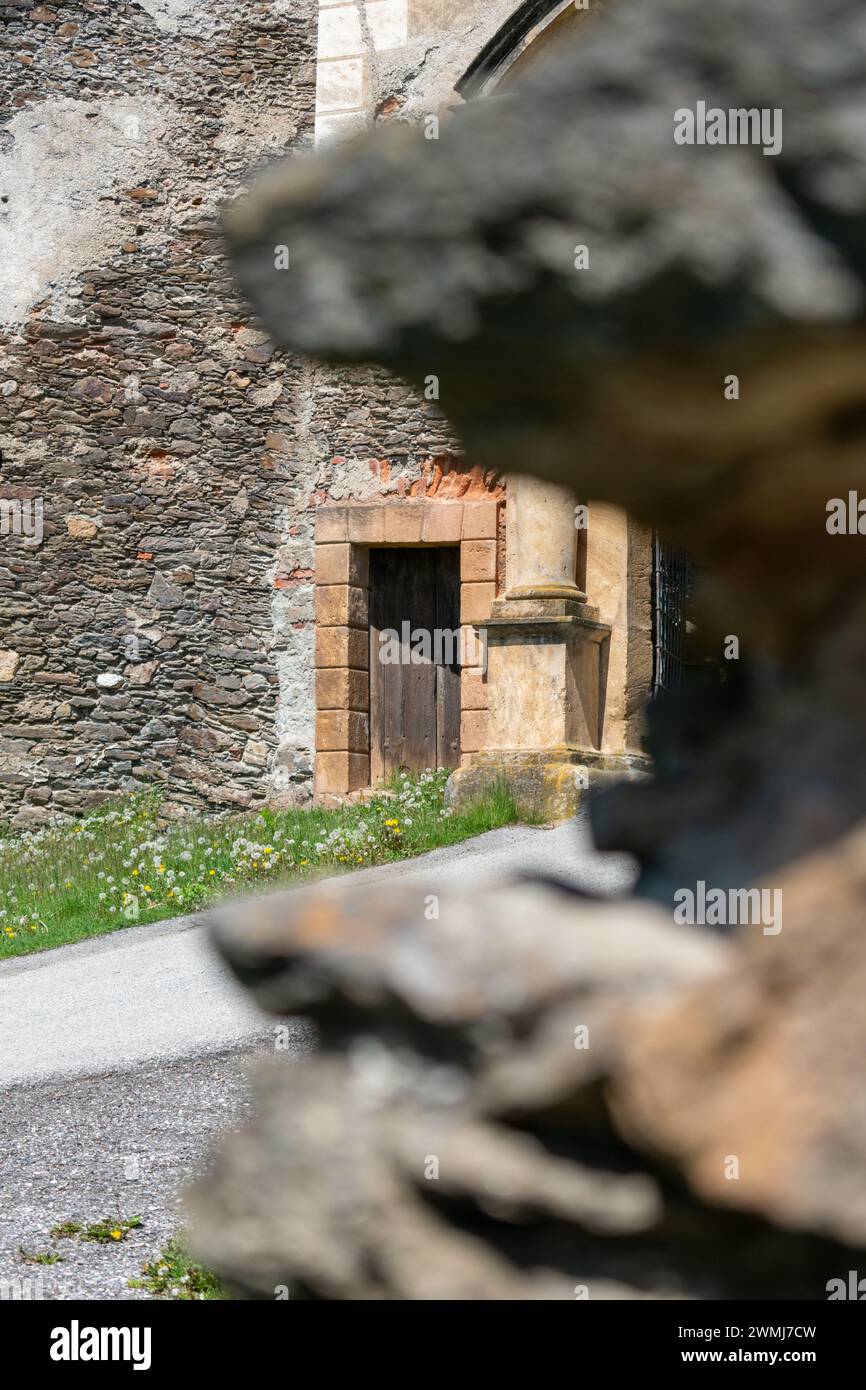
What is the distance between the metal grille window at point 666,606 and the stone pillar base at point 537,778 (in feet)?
4.25

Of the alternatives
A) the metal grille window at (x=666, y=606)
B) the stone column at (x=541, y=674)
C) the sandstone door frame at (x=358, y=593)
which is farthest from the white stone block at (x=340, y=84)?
the metal grille window at (x=666, y=606)

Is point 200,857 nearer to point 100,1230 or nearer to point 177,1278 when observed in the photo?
point 100,1230

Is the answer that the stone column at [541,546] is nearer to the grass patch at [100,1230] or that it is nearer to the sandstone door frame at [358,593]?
the sandstone door frame at [358,593]

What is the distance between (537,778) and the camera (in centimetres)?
1008

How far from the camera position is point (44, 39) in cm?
1352

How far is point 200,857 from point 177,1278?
20.0ft

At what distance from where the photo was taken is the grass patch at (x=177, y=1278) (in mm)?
3562

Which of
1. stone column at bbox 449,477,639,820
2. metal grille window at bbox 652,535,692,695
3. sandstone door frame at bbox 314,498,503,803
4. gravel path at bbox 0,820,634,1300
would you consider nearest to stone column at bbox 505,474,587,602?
stone column at bbox 449,477,639,820

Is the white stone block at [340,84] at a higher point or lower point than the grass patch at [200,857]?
higher

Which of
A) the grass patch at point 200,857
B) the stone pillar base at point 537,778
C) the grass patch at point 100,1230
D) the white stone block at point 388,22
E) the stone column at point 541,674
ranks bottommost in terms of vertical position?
the grass patch at point 100,1230

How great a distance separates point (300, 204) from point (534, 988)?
768mm

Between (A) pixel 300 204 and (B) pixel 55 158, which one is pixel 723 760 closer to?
(A) pixel 300 204

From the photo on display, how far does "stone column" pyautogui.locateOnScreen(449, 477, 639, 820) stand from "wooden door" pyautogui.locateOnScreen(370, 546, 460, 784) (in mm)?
2130

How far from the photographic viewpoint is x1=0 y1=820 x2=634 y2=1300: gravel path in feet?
13.3
